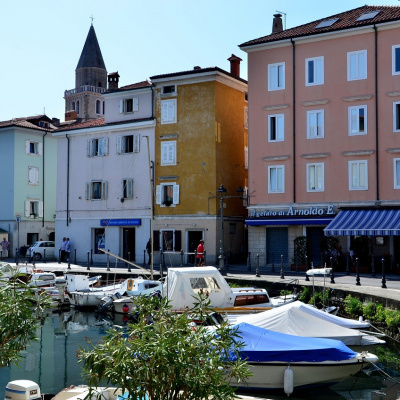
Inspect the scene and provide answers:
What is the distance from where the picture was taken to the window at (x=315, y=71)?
37.8m

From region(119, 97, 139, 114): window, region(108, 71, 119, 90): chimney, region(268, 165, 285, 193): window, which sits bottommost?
region(268, 165, 285, 193): window

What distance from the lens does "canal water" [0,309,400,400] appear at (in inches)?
631

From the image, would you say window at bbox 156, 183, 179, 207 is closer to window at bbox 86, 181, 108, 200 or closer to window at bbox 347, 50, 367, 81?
window at bbox 86, 181, 108, 200

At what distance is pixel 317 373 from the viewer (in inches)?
618

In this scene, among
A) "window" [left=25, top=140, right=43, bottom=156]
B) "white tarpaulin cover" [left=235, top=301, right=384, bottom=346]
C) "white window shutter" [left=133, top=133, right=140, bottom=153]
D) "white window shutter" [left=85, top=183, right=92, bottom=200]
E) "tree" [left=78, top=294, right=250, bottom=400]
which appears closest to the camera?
"tree" [left=78, top=294, right=250, bottom=400]

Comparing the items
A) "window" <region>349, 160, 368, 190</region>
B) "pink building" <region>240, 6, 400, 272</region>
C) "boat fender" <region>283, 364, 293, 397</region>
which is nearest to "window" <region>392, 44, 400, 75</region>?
"pink building" <region>240, 6, 400, 272</region>

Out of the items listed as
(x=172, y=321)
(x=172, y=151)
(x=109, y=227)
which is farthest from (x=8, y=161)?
(x=172, y=321)

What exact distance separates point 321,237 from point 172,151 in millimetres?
11936

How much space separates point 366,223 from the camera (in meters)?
33.3

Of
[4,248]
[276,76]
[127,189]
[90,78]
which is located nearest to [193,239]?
[127,189]

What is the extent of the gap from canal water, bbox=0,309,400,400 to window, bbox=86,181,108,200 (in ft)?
62.7

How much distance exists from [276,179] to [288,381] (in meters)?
24.1

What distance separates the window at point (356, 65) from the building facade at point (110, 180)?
13764mm

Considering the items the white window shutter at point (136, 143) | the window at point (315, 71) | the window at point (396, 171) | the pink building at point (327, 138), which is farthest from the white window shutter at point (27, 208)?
the window at point (396, 171)
